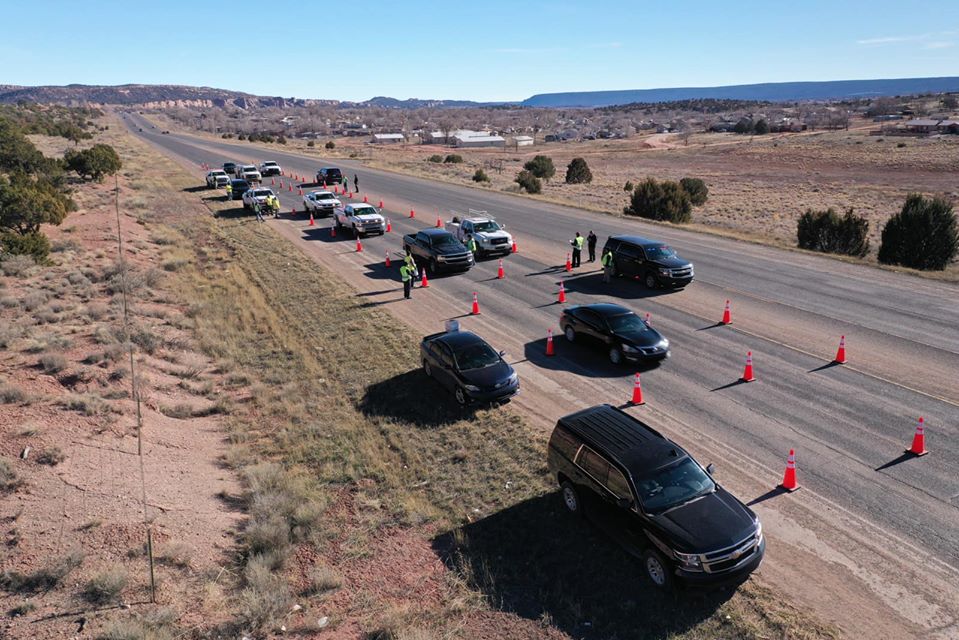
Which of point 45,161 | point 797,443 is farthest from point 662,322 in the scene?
point 45,161

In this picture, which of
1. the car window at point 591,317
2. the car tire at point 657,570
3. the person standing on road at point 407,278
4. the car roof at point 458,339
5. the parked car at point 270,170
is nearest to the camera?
the car tire at point 657,570

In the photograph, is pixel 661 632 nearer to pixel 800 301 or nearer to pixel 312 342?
pixel 312 342

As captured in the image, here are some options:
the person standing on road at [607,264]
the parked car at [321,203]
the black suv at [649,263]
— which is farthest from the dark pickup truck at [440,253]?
the parked car at [321,203]

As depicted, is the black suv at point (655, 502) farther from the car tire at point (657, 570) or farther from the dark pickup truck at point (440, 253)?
the dark pickup truck at point (440, 253)

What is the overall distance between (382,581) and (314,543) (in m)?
1.54

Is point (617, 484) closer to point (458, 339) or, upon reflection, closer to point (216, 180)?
point (458, 339)

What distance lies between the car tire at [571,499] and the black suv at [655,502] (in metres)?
0.02

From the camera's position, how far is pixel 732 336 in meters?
18.0

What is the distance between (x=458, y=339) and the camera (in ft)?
48.4

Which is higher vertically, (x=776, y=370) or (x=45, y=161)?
(x=45, y=161)

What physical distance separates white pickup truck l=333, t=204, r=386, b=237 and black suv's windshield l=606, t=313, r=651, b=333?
63.8ft

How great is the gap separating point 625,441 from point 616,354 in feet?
22.0

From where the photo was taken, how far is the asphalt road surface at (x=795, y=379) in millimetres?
9367

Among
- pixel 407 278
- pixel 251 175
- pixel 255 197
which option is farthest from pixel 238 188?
pixel 407 278
